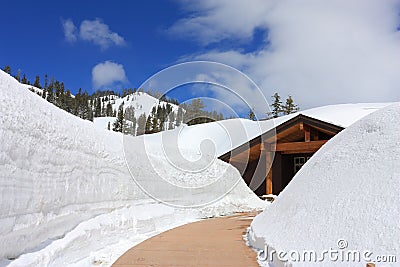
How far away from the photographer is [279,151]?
14422mm

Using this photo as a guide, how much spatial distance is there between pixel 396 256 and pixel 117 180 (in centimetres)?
486

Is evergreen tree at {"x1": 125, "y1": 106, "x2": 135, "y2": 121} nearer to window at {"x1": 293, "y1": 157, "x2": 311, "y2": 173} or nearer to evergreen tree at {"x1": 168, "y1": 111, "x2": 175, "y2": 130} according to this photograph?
evergreen tree at {"x1": 168, "y1": 111, "x2": 175, "y2": 130}

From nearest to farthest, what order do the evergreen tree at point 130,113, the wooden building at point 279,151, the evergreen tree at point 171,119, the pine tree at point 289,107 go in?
the wooden building at point 279,151 < the evergreen tree at point 130,113 < the evergreen tree at point 171,119 < the pine tree at point 289,107

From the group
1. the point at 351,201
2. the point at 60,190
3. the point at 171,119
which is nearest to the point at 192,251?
the point at 60,190

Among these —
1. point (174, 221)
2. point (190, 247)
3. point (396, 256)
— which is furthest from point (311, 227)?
point (174, 221)

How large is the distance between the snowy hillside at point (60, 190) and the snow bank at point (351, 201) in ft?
7.89

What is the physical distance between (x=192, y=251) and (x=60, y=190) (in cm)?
202

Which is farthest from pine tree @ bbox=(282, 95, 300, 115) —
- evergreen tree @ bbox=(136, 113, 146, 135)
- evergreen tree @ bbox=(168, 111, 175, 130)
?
evergreen tree @ bbox=(136, 113, 146, 135)

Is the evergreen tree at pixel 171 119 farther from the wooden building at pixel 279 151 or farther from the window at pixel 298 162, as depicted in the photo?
the window at pixel 298 162

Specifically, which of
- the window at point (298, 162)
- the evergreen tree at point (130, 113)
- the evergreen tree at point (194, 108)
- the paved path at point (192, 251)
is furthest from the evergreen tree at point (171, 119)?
the paved path at point (192, 251)

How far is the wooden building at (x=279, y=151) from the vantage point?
12.8 m

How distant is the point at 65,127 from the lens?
170 inches

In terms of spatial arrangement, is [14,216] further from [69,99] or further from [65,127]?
[69,99]

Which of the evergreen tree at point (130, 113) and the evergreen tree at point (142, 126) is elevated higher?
the evergreen tree at point (130, 113)
